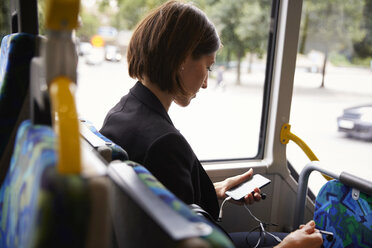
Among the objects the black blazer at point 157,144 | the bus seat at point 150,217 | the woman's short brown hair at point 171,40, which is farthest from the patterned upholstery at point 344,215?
the bus seat at point 150,217

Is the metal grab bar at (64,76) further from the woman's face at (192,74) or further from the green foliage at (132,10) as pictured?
the green foliage at (132,10)

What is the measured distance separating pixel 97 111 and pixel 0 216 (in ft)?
3.74

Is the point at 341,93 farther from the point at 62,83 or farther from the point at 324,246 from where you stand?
the point at 62,83

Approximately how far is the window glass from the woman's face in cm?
44

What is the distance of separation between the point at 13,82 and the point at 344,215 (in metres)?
1.41

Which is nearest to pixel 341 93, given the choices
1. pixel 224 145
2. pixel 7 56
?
pixel 224 145

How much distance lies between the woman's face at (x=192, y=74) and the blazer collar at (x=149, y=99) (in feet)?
0.46

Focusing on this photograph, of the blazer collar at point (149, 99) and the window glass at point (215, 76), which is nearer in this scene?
the blazer collar at point (149, 99)

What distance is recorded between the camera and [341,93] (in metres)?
2.49

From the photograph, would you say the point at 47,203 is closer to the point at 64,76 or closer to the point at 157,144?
the point at 64,76

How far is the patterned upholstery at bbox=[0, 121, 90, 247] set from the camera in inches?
18.0

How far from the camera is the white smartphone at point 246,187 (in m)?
1.53

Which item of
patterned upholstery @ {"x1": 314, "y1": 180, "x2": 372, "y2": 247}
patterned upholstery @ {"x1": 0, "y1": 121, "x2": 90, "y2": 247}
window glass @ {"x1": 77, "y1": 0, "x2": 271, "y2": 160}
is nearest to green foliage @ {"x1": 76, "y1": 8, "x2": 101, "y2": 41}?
window glass @ {"x1": 77, "y1": 0, "x2": 271, "y2": 160}

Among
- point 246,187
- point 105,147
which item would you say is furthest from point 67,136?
point 246,187
